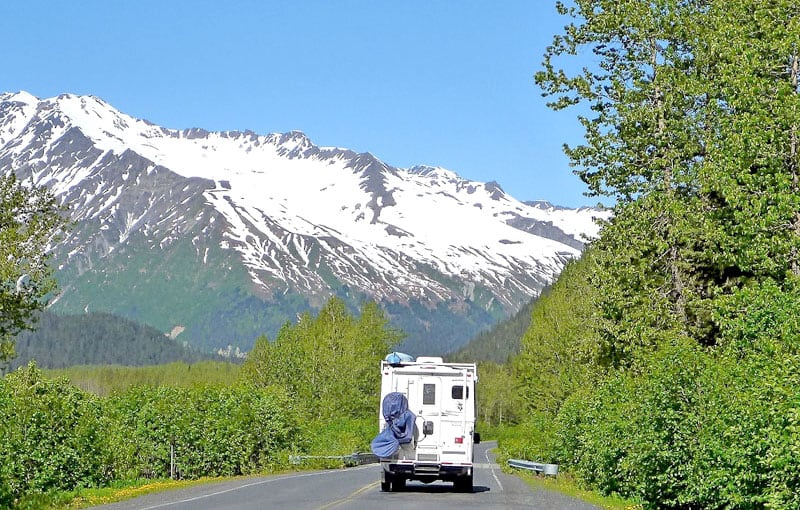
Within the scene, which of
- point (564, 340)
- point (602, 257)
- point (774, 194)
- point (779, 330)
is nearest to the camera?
point (779, 330)

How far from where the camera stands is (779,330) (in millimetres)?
20016

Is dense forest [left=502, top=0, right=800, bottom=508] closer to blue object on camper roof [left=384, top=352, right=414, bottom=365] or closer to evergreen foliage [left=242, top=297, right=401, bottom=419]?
blue object on camper roof [left=384, top=352, right=414, bottom=365]

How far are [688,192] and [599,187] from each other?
2877 mm

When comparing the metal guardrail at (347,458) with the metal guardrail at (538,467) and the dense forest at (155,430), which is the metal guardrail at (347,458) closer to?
the dense forest at (155,430)

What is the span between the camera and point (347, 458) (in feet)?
220

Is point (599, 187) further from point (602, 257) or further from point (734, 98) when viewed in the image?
point (734, 98)

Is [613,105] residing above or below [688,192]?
above

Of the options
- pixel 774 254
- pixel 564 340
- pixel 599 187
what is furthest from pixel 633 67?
pixel 564 340

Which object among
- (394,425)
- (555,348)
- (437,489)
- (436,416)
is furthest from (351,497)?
(555,348)

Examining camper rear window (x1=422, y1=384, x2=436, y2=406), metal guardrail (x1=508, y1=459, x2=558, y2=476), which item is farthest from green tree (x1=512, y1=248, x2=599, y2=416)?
camper rear window (x1=422, y1=384, x2=436, y2=406)

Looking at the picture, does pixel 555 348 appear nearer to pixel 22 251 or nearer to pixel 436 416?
pixel 436 416

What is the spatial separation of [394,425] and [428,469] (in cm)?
173

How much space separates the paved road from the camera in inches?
1057

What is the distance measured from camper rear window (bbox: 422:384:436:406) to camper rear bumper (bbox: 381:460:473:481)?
1.87 m
